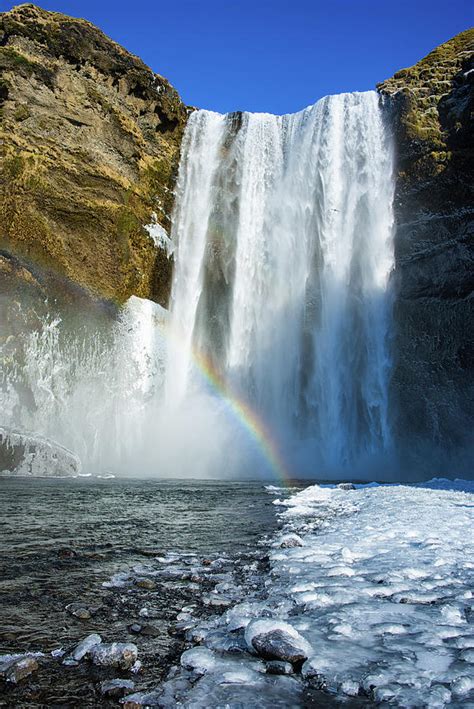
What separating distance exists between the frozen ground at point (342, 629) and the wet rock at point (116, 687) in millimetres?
153

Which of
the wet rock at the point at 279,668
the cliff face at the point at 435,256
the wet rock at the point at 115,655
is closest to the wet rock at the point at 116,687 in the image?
the wet rock at the point at 115,655

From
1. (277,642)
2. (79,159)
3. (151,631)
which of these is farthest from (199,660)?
(79,159)

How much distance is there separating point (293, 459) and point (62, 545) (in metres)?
24.0

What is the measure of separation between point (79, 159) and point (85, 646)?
2939cm

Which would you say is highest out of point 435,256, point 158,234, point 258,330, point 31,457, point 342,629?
point 158,234

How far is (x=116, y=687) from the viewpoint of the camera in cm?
266

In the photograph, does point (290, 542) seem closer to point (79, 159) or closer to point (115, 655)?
point (115, 655)

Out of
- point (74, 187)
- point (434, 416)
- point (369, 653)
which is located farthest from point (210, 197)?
point (369, 653)

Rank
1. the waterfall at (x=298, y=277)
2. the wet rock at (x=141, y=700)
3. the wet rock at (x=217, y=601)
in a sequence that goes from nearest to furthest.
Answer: the wet rock at (x=141, y=700) < the wet rock at (x=217, y=601) < the waterfall at (x=298, y=277)

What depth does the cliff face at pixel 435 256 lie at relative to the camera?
27969mm

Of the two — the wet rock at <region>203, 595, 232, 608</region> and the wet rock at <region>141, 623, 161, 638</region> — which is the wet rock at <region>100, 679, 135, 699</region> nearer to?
the wet rock at <region>141, 623, 161, 638</region>

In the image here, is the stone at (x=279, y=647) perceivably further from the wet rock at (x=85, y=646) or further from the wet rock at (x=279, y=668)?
the wet rock at (x=85, y=646)

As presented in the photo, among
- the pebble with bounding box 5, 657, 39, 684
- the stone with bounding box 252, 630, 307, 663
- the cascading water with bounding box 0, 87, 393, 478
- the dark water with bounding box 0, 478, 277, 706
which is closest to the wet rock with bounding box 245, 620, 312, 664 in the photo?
the stone with bounding box 252, 630, 307, 663

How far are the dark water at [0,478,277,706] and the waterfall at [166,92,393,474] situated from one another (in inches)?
731
